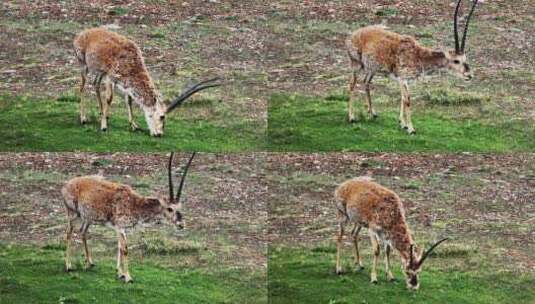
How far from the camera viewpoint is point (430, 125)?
13359mm

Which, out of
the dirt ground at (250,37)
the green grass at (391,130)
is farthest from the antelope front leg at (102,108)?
the green grass at (391,130)

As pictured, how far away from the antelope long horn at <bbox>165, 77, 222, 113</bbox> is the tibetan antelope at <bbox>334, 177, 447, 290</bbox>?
1646 mm

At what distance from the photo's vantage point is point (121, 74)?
13.1 metres

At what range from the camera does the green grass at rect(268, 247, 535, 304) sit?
495 inches

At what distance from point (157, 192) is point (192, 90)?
1069 millimetres

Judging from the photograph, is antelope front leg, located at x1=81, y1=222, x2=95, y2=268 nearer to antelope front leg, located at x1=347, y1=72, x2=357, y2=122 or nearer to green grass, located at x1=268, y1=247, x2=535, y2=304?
green grass, located at x1=268, y1=247, x2=535, y2=304

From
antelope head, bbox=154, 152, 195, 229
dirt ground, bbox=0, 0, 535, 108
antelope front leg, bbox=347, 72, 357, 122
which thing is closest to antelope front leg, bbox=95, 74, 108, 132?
dirt ground, bbox=0, 0, 535, 108

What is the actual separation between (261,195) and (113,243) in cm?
134

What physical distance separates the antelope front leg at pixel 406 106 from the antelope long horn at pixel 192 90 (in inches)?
66.5

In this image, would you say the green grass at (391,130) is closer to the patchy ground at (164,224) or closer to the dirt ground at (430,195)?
the dirt ground at (430,195)

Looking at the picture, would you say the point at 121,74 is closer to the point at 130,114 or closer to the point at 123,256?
the point at 130,114

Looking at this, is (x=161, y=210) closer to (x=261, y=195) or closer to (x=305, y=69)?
(x=261, y=195)

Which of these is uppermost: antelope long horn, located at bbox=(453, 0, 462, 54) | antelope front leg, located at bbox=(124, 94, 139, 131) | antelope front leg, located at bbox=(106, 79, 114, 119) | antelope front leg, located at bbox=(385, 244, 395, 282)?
antelope long horn, located at bbox=(453, 0, 462, 54)

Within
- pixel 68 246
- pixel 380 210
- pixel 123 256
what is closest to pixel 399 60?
pixel 380 210
